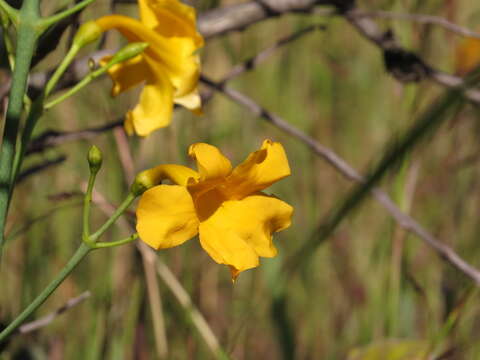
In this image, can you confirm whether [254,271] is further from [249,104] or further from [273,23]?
[273,23]

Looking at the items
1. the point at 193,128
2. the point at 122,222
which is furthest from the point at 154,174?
the point at 193,128

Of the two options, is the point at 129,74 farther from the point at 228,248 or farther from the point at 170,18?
the point at 228,248

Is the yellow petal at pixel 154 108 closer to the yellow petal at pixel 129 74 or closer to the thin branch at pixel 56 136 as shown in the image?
the yellow petal at pixel 129 74

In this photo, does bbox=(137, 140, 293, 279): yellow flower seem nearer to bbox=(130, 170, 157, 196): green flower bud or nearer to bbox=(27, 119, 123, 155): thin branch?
bbox=(130, 170, 157, 196): green flower bud

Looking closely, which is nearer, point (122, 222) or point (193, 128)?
point (122, 222)

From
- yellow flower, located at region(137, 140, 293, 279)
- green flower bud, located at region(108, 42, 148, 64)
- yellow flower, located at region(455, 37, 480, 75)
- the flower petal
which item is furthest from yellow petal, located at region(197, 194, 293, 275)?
yellow flower, located at region(455, 37, 480, 75)

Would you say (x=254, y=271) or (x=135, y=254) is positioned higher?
(x=135, y=254)

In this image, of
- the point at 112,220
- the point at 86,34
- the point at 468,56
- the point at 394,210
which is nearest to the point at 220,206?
the point at 112,220
